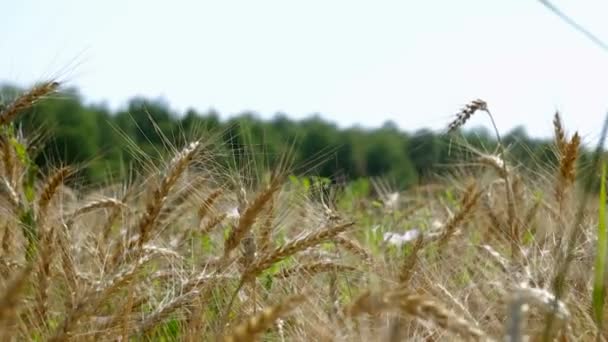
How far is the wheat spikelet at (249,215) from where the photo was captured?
76.7 inches

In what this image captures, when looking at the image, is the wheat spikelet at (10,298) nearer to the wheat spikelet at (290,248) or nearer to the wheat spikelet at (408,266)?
the wheat spikelet at (290,248)

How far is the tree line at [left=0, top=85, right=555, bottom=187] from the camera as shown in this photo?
2535 millimetres

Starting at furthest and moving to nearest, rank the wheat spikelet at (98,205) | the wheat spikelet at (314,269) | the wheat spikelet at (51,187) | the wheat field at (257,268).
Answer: the wheat spikelet at (98,205)
the wheat spikelet at (51,187)
the wheat spikelet at (314,269)
the wheat field at (257,268)

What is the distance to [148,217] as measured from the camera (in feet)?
7.02

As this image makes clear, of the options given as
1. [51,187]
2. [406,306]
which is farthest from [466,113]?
[406,306]

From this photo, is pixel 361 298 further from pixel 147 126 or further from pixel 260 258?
pixel 147 126

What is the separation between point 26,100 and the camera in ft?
8.28

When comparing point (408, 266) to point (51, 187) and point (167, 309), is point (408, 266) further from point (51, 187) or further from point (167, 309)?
point (51, 187)

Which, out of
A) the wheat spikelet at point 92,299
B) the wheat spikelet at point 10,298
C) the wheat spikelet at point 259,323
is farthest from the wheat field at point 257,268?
the wheat spikelet at point 10,298

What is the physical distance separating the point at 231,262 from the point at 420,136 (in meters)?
0.83

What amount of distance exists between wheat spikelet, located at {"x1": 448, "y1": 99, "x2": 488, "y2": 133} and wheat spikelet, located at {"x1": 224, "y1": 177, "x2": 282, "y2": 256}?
773 millimetres

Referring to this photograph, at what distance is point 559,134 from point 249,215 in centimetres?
95

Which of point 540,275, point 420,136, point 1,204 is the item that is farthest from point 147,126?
point 540,275

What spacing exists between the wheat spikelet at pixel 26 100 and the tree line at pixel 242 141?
15cm
